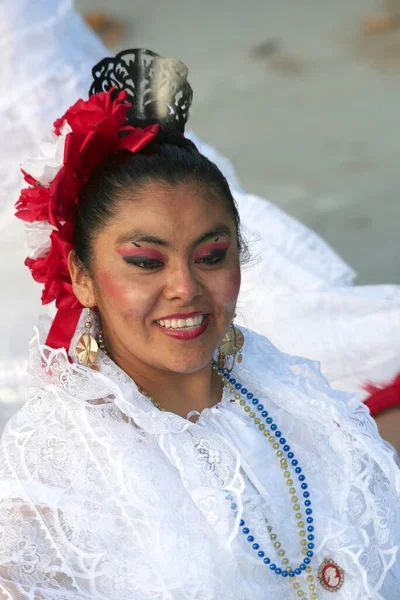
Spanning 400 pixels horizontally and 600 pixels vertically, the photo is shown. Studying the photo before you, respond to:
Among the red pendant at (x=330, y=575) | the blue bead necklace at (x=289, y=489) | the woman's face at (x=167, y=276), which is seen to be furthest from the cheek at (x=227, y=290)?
the red pendant at (x=330, y=575)

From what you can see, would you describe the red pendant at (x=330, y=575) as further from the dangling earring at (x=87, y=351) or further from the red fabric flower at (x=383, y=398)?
the red fabric flower at (x=383, y=398)

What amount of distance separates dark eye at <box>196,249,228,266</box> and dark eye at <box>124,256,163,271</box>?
8 cm

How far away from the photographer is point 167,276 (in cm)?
146

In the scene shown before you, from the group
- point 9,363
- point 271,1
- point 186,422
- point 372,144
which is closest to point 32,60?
point 9,363

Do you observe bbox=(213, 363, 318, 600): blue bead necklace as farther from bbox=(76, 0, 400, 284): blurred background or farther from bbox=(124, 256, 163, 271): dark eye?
bbox=(76, 0, 400, 284): blurred background

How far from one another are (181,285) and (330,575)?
56 centimetres

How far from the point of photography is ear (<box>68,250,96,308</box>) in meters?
1.55

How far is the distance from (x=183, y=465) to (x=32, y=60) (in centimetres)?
160

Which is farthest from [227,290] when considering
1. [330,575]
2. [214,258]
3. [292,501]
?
[330,575]

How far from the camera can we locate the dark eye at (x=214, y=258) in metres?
1.50

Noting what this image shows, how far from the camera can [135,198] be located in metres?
1.47

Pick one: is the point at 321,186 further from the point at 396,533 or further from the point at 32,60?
the point at 396,533

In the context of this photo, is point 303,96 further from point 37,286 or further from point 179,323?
point 179,323

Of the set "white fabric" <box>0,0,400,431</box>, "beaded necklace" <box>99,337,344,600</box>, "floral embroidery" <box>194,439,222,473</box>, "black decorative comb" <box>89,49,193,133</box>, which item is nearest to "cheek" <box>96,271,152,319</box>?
"beaded necklace" <box>99,337,344,600</box>
